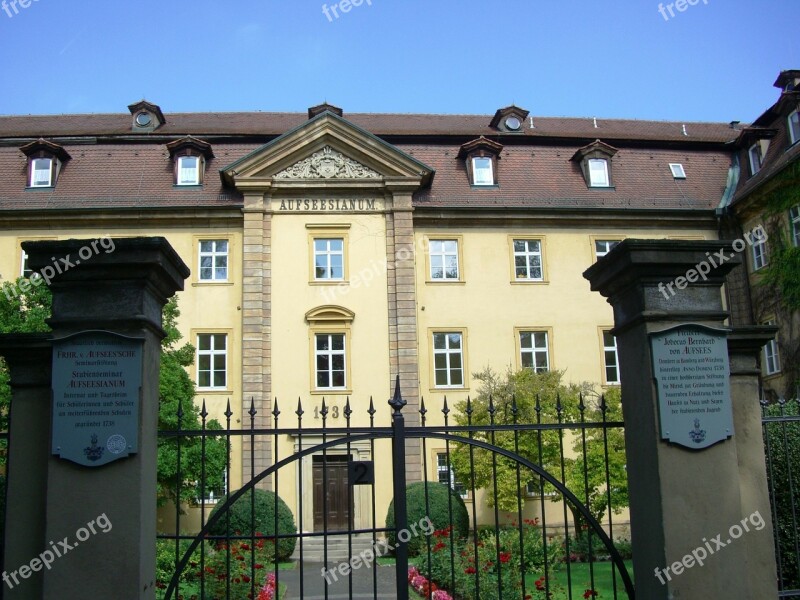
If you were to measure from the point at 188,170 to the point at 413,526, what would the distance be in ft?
49.9

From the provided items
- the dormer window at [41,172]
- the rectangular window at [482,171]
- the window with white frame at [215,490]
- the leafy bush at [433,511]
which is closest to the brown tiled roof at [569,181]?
the rectangular window at [482,171]

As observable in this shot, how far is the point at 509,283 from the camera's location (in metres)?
25.5

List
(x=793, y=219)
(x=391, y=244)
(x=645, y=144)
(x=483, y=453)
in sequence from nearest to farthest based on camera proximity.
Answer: (x=483, y=453)
(x=793, y=219)
(x=391, y=244)
(x=645, y=144)

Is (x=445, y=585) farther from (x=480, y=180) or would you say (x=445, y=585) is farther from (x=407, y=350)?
(x=480, y=180)

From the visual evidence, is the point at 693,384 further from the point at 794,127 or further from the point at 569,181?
the point at 569,181

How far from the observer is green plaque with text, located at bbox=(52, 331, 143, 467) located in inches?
205

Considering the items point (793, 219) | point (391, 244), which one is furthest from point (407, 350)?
point (793, 219)

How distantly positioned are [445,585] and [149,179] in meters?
17.6

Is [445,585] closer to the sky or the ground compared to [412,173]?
closer to the ground

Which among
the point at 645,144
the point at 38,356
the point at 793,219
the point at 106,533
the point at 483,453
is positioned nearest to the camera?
the point at 106,533

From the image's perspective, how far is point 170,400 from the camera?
1973 centimetres

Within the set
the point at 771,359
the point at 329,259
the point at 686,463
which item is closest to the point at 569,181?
the point at 771,359

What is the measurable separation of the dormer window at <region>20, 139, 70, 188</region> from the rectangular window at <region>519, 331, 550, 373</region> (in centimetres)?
1534

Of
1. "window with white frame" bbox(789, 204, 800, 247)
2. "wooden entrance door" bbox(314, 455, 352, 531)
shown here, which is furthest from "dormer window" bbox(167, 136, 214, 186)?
"window with white frame" bbox(789, 204, 800, 247)
